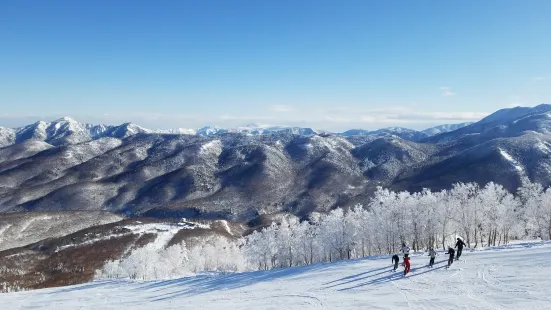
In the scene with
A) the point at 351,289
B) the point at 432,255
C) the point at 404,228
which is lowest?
the point at 404,228

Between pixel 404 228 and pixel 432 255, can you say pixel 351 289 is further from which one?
pixel 404 228

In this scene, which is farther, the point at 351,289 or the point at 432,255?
the point at 432,255

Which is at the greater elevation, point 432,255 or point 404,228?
point 432,255

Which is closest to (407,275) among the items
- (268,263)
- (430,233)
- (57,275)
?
(430,233)

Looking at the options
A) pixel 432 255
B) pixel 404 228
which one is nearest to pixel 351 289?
pixel 432 255

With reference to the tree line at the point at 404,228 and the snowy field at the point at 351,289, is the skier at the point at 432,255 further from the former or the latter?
the tree line at the point at 404,228

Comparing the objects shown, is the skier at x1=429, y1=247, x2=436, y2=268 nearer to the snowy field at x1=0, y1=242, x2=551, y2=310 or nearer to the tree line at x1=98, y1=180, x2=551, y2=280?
the snowy field at x1=0, y1=242, x2=551, y2=310


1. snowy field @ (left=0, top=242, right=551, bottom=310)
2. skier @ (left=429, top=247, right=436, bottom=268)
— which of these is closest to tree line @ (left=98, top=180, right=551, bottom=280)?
snowy field @ (left=0, top=242, right=551, bottom=310)

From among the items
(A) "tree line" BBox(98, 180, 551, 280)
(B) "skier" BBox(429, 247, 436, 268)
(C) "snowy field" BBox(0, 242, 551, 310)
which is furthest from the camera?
(A) "tree line" BBox(98, 180, 551, 280)
